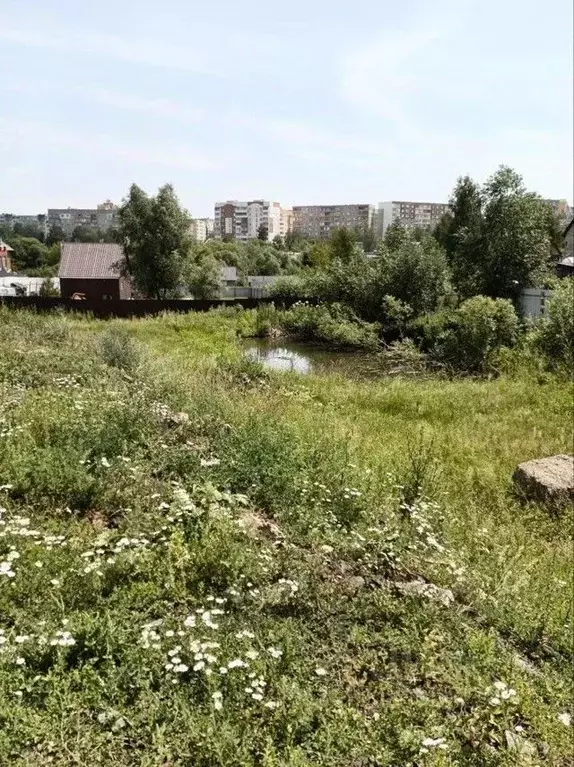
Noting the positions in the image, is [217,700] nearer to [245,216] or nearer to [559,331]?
[559,331]

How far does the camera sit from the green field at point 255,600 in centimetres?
239

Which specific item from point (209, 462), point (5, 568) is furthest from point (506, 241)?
point (5, 568)

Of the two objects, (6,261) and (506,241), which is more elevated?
(6,261)

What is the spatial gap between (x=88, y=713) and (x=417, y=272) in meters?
17.7

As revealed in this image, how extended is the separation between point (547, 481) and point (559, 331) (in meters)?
7.66

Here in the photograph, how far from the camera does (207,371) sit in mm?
9758

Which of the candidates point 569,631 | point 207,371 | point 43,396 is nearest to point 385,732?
point 569,631

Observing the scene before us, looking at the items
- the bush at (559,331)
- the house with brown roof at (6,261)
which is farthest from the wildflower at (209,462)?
the house with brown roof at (6,261)

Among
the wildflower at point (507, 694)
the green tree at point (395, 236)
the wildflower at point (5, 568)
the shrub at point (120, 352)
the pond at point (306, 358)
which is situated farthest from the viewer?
the green tree at point (395, 236)

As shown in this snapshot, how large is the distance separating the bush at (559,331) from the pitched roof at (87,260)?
927 inches

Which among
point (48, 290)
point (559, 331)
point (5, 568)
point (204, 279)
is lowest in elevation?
point (5, 568)

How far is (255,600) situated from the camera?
3.12m

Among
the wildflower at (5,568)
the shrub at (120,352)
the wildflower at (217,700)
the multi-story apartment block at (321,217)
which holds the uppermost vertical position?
the multi-story apartment block at (321,217)

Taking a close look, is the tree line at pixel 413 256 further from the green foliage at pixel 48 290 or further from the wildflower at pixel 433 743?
the wildflower at pixel 433 743
